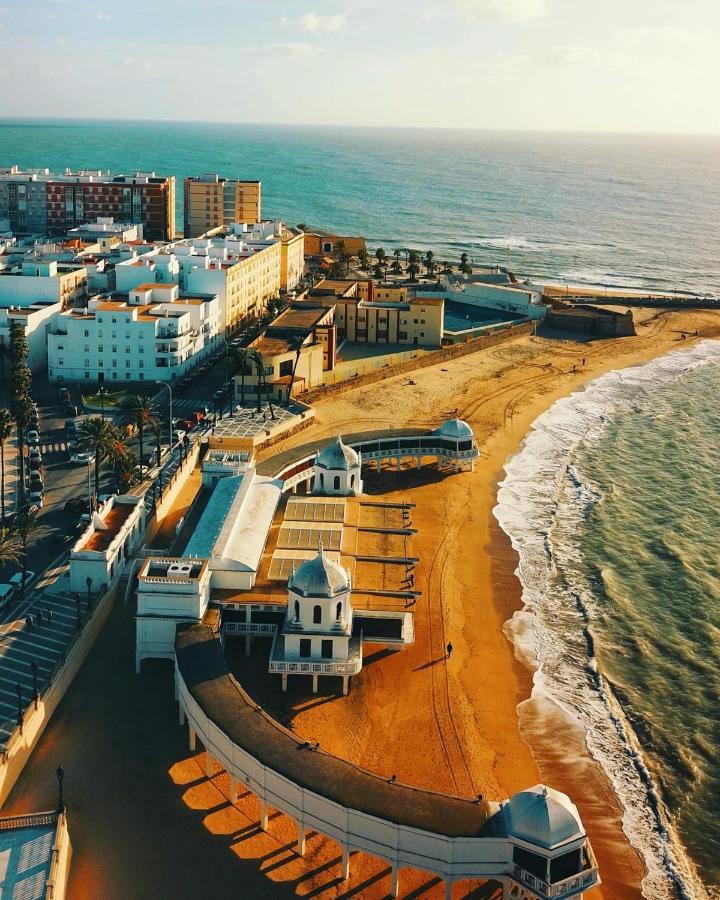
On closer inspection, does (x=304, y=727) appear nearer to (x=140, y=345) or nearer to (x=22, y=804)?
(x=22, y=804)

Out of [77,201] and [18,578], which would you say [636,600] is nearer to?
[18,578]

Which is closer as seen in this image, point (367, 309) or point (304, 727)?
point (304, 727)

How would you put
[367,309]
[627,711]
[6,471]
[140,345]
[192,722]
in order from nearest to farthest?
[192,722]
[627,711]
[6,471]
[140,345]
[367,309]

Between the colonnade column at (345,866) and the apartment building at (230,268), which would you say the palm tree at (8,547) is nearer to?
the colonnade column at (345,866)

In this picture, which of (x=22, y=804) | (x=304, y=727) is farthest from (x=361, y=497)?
(x=22, y=804)

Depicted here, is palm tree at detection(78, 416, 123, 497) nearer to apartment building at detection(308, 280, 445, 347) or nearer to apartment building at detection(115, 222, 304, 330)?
apartment building at detection(115, 222, 304, 330)

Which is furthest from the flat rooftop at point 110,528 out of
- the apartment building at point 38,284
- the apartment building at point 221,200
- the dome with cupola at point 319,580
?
the apartment building at point 221,200
